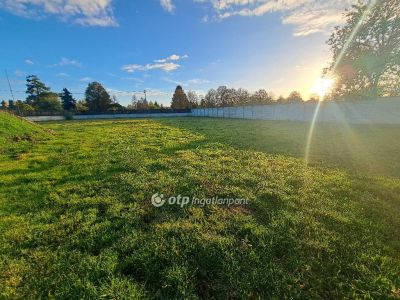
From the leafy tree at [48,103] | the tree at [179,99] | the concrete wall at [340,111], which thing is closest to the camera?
the concrete wall at [340,111]

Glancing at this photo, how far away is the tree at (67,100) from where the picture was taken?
60281mm

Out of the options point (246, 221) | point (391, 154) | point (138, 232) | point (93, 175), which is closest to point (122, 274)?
point (138, 232)

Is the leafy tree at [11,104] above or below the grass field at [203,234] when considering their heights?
above

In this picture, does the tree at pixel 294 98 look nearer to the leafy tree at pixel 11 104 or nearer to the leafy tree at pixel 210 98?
the leafy tree at pixel 210 98

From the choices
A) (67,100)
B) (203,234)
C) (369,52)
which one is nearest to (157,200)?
(203,234)

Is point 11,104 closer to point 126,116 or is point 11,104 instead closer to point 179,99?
point 126,116

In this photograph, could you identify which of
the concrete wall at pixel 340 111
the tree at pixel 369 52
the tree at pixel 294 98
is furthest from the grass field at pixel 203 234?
the tree at pixel 294 98

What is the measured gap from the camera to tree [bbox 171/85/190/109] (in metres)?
66.0

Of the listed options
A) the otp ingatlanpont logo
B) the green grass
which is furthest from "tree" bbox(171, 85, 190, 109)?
the otp ingatlanpont logo

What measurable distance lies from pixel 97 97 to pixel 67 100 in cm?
870

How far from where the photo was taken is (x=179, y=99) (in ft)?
218

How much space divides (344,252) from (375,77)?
22.1 meters

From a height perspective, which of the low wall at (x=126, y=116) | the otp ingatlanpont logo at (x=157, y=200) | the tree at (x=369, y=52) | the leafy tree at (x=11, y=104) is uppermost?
the tree at (x=369, y=52)

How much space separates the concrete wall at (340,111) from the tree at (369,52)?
3.41 metres
